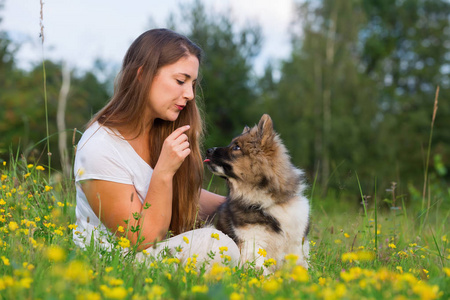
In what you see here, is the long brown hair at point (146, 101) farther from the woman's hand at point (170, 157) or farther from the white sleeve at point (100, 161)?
the woman's hand at point (170, 157)

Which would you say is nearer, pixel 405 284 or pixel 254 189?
pixel 405 284

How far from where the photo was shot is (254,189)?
12.5 feet

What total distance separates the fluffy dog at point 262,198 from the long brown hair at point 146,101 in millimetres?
315

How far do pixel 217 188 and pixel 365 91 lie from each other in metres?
15.4

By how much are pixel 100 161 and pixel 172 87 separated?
2.62ft

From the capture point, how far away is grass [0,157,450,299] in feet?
5.41

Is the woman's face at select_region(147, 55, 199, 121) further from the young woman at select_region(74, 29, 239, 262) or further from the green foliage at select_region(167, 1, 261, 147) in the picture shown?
the green foliage at select_region(167, 1, 261, 147)

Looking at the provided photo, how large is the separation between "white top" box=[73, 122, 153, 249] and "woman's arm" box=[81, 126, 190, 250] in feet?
0.24

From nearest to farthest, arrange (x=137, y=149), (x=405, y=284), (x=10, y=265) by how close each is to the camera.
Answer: (x=405, y=284), (x=10, y=265), (x=137, y=149)

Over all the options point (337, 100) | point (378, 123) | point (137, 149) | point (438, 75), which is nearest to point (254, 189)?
point (137, 149)

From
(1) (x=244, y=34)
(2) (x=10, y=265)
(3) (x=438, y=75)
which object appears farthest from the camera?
(3) (x=438, y=75)

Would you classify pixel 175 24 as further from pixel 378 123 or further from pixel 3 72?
pixel 378 123

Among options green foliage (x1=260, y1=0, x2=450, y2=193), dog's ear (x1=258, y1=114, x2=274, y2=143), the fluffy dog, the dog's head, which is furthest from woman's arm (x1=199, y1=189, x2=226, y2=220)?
green foliage (x1=260, y1=0, x2=450, y2=193)

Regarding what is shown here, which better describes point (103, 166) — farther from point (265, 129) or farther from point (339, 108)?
point (339, 108)
